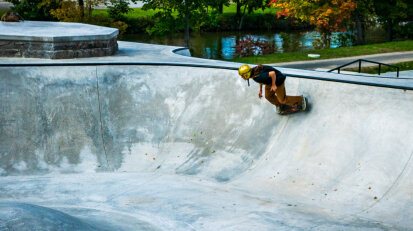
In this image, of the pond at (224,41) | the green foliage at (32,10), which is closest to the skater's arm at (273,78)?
the pond at (224,41)

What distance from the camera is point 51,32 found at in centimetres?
1364

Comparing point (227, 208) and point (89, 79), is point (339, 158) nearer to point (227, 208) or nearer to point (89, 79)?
point (227, 208)

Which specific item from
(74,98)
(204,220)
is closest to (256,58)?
(74,98)

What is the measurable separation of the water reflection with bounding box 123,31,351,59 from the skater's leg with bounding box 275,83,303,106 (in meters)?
19.4

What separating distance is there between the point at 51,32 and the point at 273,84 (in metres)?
8.04

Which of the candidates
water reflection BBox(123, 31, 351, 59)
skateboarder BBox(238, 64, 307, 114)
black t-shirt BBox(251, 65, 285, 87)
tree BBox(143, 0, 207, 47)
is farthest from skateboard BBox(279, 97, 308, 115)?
water reflection BBox(123, 31, 351, 59)

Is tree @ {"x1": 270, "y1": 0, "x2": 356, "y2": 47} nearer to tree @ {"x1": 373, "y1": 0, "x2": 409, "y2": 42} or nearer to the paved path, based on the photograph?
the paved path

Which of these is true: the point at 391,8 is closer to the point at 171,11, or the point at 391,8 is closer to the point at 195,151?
the point at 171,11

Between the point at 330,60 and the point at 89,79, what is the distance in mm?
12807

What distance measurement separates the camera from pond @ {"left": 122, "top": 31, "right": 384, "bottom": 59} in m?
30.6

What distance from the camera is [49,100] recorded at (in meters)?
10.2

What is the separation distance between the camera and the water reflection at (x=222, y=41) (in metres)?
30.6

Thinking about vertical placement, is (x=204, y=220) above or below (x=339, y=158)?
below

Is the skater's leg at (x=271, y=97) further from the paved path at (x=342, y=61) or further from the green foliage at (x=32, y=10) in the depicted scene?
the green foliage at (x=32, y=10)
